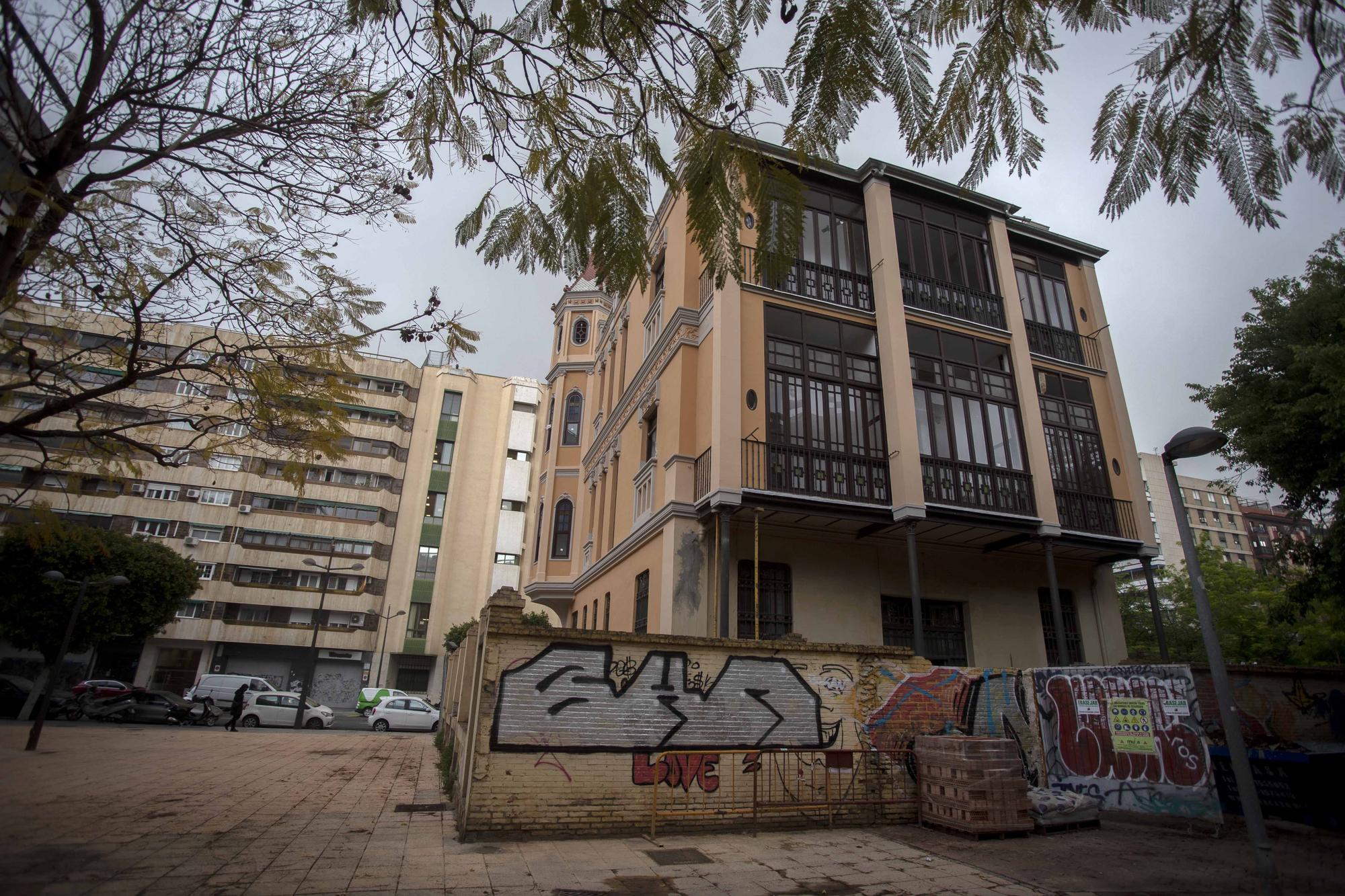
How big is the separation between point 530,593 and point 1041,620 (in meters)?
14.8

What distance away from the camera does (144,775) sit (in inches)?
420

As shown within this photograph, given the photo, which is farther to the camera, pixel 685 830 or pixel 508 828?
pixel 685 830

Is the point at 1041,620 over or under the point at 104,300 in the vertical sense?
under

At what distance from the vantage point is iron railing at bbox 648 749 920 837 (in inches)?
318

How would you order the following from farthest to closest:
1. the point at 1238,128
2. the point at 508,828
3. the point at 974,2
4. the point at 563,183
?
the point at 508,828 < the point at 563,183 < the point at 974,2 < the point at 1238,128

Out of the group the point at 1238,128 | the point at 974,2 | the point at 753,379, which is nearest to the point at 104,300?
the point at 974,2

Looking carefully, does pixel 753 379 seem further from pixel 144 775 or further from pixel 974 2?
pixel 144 775

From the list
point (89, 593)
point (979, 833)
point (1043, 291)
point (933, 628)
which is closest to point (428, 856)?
point (979, 833)

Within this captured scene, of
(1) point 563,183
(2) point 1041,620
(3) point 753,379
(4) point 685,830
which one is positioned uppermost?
(3) point 753,379

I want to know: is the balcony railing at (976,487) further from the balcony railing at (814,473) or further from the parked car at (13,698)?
the parked car at (13,698)

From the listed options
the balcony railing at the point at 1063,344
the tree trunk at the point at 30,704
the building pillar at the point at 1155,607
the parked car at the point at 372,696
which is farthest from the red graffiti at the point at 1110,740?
the tree trunk at the point at 30,704

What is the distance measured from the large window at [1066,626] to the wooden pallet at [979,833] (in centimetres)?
813

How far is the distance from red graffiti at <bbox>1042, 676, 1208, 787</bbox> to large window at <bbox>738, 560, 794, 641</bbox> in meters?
4.78

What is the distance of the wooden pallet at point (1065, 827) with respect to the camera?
27.9 ft
